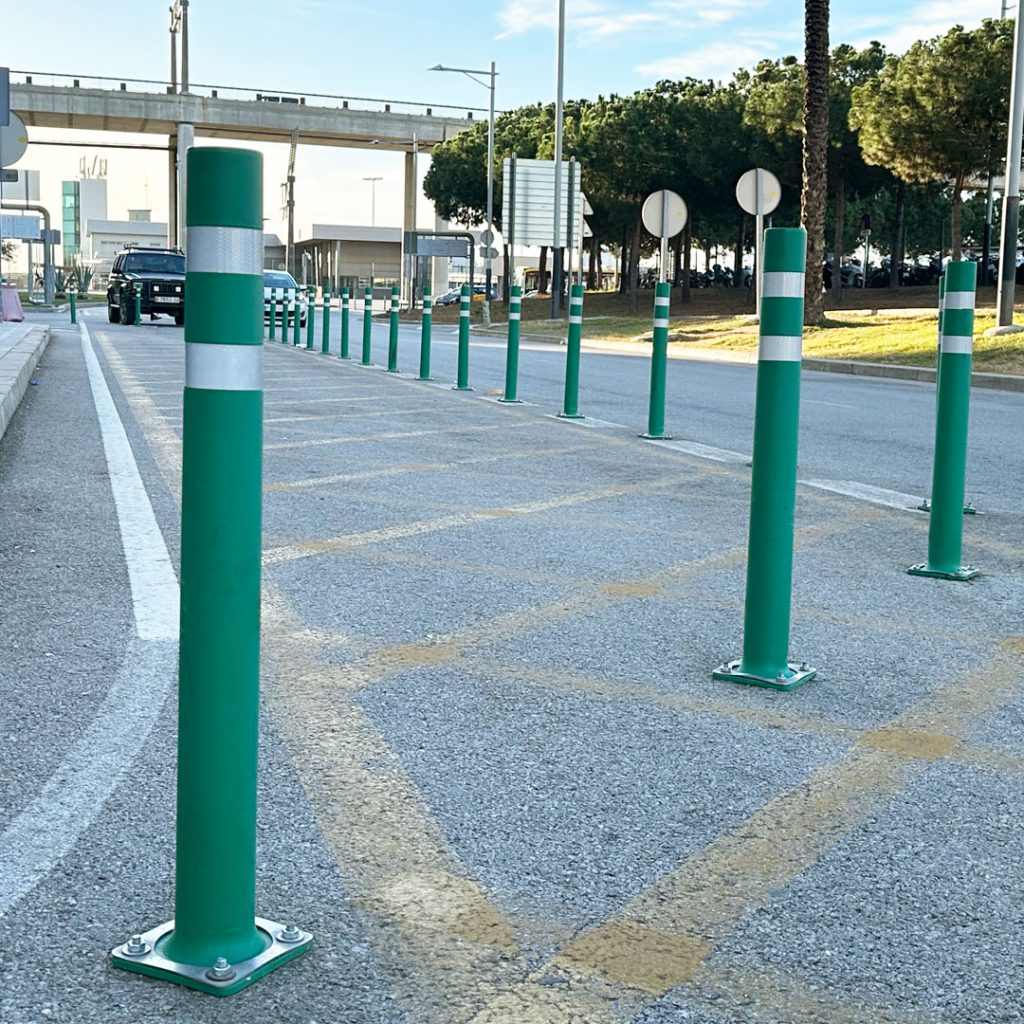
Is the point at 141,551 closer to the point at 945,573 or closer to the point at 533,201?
the point at 945,573

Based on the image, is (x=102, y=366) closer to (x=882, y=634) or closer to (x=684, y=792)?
(x=882, y=634)

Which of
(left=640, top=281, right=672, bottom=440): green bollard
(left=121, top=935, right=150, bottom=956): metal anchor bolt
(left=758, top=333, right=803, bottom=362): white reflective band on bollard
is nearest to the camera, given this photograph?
(left=121, top=935, right=150, bottom=956): metal anchor bolt

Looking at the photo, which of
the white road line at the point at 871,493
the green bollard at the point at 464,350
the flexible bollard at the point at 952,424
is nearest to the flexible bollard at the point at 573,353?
the green bollard at the point at 464,350

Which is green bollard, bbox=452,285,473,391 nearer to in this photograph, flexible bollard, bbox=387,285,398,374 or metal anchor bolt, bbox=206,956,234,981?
flexible bollard, bbox=387,285,398,374

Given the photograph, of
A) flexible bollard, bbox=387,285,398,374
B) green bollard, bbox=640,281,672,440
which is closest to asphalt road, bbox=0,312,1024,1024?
green bollard, bbox=640,281,672,440

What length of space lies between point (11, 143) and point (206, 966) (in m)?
15.3

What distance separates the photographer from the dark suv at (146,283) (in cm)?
3509

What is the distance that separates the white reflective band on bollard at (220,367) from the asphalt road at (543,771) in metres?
0.92

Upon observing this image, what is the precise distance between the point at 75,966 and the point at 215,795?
36 centimetres

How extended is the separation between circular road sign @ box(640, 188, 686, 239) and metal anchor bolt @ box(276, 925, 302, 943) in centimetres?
1955

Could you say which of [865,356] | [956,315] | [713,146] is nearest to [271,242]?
[713,146]

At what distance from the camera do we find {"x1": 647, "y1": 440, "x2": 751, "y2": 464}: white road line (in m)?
9.60

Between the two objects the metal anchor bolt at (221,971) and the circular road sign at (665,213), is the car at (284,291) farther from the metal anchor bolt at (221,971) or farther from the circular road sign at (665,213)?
the metal anchor bolt at (221,971)

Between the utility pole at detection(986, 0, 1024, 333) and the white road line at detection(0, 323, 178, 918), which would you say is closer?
the white road line at detection(0, 323, 178, 918)
